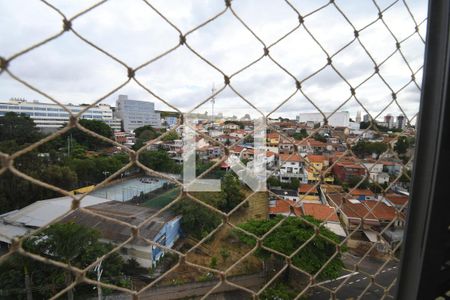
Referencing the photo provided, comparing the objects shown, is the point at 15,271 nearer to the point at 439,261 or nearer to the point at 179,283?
the point at 179,283

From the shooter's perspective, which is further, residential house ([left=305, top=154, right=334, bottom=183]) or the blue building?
the blue building

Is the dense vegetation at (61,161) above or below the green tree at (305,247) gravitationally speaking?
above

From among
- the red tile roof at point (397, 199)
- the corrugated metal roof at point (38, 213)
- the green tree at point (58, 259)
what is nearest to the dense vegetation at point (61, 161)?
the corrugated metal roof at point (38, 213)

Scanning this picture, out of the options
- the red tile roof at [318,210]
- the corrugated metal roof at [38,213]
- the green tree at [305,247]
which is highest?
the corrugated metal roof at [38,213]

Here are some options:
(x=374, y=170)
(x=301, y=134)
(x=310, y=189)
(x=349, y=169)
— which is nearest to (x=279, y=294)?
(x=349, y=169)

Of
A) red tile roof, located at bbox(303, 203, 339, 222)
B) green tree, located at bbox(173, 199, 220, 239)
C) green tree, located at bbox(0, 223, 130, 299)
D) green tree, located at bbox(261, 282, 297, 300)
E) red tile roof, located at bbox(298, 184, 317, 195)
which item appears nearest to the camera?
red tile roof, located at bbox(298, 184, 317, 195)

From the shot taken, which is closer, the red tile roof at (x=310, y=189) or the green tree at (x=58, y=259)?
the red tile roof at (x=310, y=189)

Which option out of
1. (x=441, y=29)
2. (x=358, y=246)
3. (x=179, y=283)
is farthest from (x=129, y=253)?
(x=441, y=29)

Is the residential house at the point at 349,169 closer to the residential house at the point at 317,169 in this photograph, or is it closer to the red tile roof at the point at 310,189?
the residential house at the point at 317,169

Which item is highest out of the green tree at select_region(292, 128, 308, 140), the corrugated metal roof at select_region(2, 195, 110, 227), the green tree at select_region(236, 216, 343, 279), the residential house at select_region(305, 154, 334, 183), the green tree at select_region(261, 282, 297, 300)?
the green tree at select_region(292, 128, 308, 140)

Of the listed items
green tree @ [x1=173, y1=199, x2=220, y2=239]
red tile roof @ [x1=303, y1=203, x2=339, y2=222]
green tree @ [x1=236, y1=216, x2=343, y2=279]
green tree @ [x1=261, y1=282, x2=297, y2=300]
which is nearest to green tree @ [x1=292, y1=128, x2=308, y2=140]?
green tree @ [x1=236, y1=216, x2=343, y2=279]

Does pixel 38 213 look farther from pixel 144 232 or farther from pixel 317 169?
pixel 317 169

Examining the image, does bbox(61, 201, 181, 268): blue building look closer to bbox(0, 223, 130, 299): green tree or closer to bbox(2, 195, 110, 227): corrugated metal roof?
bbox(0, 223, 130, 299): green tree
